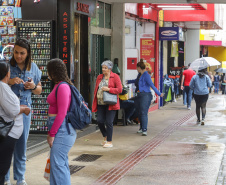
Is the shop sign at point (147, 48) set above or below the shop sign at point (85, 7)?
below

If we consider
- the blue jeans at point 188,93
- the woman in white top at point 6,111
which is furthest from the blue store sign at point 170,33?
the woman in white top at point 6,111

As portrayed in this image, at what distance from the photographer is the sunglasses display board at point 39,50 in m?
10.8

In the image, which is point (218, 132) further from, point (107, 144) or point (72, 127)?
point (72, 127)

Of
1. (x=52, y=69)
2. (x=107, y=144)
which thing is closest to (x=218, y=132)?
(x=107, y=144)

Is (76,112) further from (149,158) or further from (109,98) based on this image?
(109,98)

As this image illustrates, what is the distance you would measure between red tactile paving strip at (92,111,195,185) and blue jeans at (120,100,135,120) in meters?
1.24

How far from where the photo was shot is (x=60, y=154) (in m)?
5.60

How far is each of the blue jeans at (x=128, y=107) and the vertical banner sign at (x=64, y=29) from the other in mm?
3113

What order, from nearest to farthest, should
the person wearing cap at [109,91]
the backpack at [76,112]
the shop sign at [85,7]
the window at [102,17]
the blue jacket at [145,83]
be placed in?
1. the backpack at [76,112]
2. the person wearing cap at [109,91]
3. the shop sign at [85,7]
4. the blue jacket at [145,83]
5. the window at [102,17]

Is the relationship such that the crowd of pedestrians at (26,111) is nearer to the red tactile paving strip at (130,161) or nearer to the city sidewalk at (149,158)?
the city sidewalk at (149,158)

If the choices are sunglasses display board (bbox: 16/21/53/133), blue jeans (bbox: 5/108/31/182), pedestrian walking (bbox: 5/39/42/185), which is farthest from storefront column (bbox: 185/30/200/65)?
blue jeans (bbox: 5/108/31/182)

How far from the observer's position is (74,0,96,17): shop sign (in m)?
11.5

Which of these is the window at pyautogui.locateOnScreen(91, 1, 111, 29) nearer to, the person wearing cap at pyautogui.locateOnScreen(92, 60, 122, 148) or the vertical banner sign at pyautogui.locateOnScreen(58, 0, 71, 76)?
the vertical banner sign at pyautogui.locateOnScreen(58, 0, 71, 76)

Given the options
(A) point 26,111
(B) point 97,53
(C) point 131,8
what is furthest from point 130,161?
(C) point 131,8
